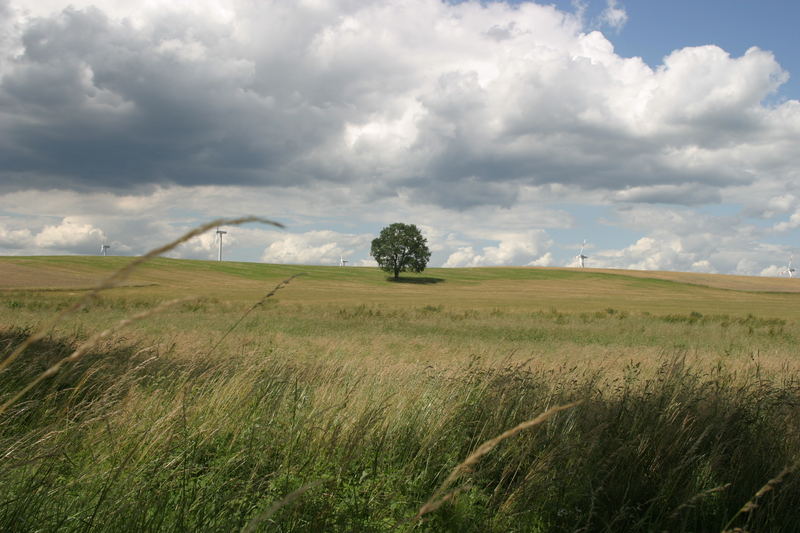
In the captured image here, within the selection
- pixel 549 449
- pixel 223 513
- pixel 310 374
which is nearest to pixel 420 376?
pixel 310 374

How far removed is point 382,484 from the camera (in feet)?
14.5

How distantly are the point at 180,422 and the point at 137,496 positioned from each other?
1211 millimetres

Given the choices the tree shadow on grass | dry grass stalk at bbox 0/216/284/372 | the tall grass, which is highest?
dry grass stalk at bbox 0/216/284/372

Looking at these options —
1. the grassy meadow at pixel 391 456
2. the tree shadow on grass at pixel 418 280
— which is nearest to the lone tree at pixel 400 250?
the tree shadow on grass at pixel 418 280

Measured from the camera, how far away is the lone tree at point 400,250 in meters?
111

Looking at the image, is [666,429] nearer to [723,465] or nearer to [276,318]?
[723,465]

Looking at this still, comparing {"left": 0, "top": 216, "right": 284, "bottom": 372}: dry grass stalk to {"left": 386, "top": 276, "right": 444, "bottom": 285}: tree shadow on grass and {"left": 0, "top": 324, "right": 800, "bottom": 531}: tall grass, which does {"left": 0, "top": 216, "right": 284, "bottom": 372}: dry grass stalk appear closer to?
{"left": 0, "top": 324, "right": 800, "bottom": 531}: tall grass

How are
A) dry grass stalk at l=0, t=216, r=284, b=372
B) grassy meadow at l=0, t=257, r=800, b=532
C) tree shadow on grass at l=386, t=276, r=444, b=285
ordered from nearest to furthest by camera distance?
1. dry grass stalk at l=0, t=216, r=284, b=372
2. grassy meadow at l=0, t=257, r=800, b=532
3. tree shadow on grass at l=386, t=276, r=444, b=285

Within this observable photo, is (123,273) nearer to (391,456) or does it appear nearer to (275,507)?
(275,507)

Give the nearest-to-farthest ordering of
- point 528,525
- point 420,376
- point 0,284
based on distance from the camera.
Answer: point 528,525 → point 420,376 → point 0,284

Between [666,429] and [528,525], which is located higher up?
[666,429]

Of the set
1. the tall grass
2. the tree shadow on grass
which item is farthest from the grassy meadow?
the tree shadow on grass

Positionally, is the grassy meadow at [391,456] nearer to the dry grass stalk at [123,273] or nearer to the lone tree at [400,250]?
the dry grass stalk at [123,273]

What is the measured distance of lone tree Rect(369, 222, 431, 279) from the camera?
111 metres
